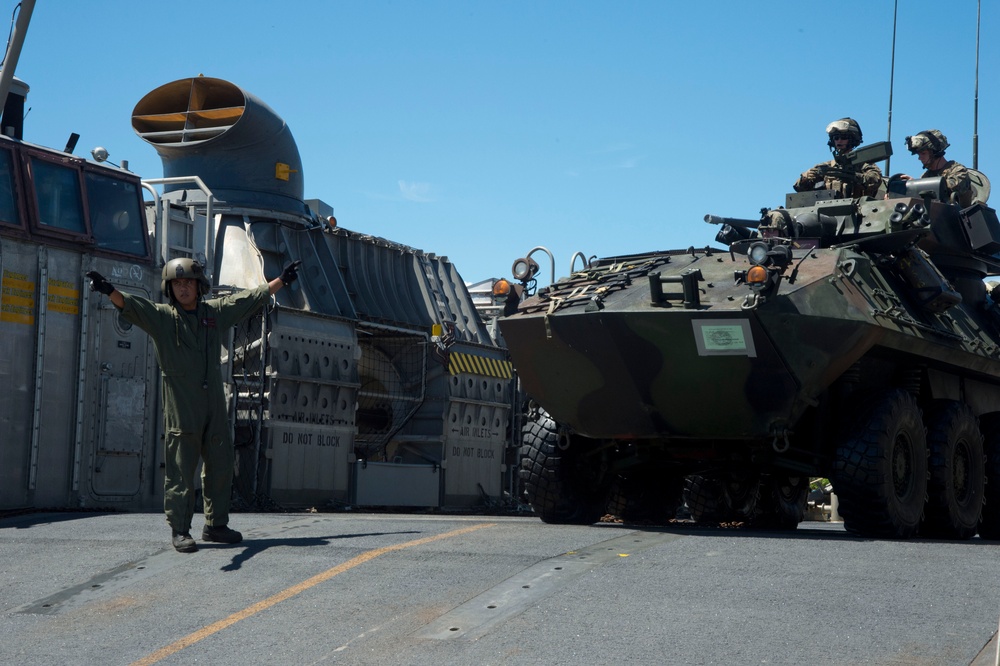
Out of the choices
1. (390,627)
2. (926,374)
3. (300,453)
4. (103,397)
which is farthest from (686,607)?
(300,453)

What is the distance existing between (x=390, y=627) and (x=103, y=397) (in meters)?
6.25

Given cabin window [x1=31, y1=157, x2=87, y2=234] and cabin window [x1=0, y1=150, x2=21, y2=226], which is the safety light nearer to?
cabin window [x1=31, y1=157, x2=87, y2=234]

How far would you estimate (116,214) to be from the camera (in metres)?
11.4

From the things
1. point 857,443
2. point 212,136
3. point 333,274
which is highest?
point 212,136

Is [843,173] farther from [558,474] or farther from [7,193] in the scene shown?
[7,193]

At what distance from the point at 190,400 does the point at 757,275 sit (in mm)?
3779

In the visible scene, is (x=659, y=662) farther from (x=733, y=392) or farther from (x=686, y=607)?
(x=733, y=392)

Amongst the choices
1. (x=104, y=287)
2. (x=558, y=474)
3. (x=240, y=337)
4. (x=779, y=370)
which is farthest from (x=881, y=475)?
(x=240, y=337)

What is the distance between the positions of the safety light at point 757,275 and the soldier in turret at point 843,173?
3432mm

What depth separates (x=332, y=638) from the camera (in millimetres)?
5422

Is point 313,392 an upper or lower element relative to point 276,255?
lower

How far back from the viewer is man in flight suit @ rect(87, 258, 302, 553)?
292 inches

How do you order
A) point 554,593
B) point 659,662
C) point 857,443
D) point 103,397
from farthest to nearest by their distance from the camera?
point 103,397 → point 857,443 → point 554,593 → point 659,662

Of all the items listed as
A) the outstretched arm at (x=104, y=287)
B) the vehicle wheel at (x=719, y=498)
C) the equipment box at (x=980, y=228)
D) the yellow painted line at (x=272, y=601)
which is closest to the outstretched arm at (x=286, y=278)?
the outstretched arm at (x=104, y=287)
